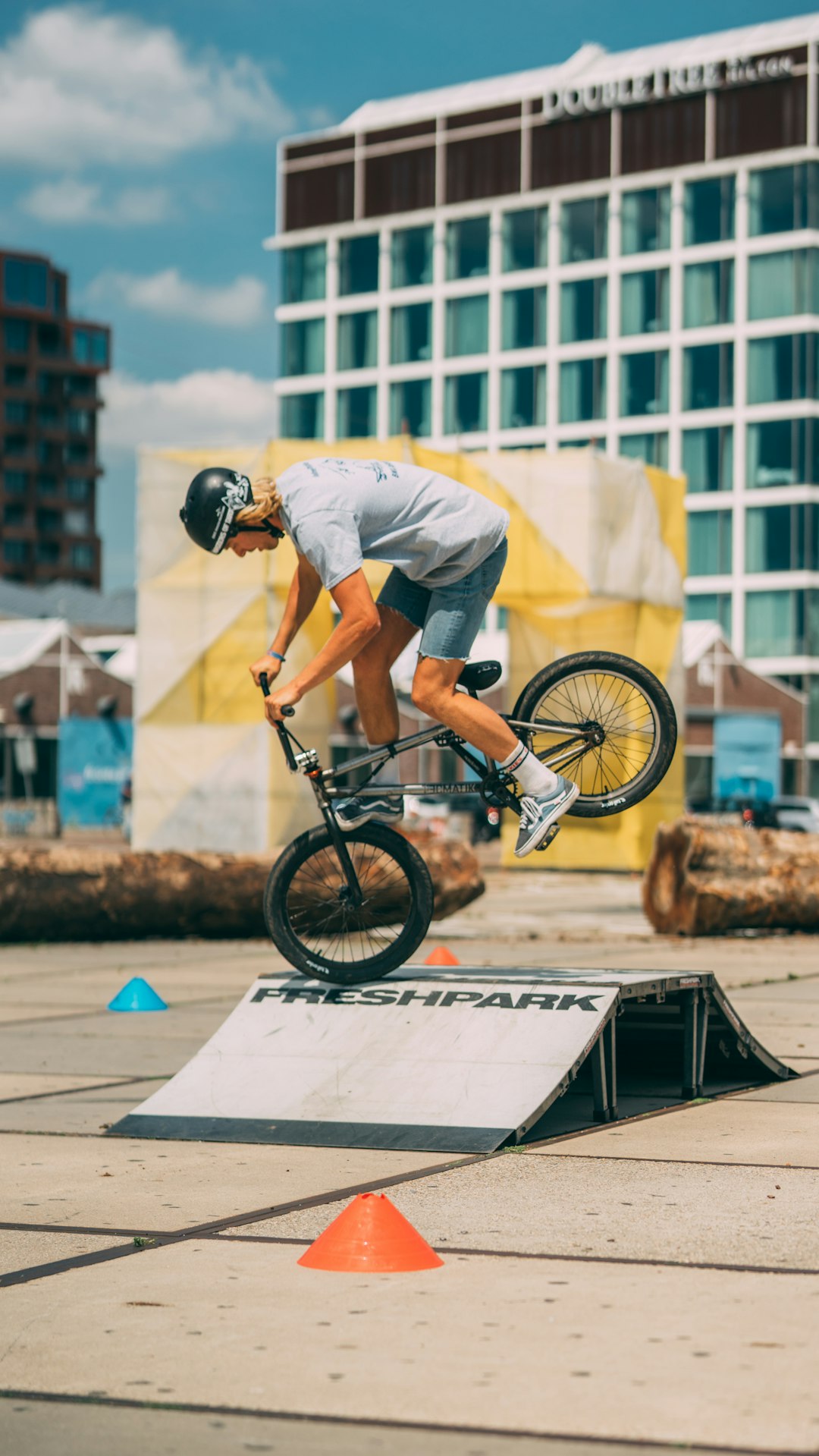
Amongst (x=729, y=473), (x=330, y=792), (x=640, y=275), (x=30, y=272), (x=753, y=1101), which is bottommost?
(x=753, y=1101)

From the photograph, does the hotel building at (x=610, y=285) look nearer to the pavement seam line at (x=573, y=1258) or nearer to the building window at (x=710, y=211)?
the building window at (x=710, y=211)

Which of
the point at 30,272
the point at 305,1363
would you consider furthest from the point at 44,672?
the point at 30,272

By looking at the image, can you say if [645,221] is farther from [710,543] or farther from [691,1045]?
[691,1045]

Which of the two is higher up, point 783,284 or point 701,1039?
point 783,284

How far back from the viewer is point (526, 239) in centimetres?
8212

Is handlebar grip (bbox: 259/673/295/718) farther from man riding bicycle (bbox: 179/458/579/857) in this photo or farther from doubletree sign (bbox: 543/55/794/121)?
doubletree sign (bbox: 543/55/794/121)

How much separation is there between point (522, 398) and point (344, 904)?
7493 centimetres

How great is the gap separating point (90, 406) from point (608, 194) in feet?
255

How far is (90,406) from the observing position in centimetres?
14925

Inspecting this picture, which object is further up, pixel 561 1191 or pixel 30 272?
pixel 30 272

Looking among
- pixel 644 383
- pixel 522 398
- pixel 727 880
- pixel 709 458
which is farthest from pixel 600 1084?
pixel 522 398

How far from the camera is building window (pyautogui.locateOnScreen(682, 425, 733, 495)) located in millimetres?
75938

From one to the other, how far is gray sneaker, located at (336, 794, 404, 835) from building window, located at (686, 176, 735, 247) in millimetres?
72047

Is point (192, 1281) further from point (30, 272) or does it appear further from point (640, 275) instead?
point (30, 272)
